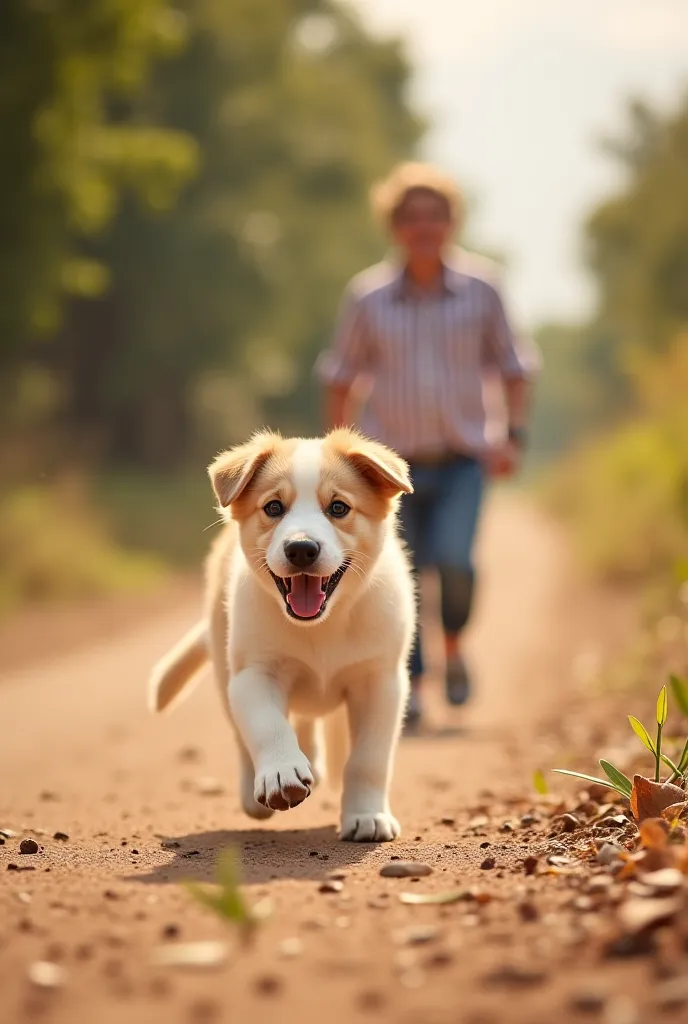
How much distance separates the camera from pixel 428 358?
7.03 m

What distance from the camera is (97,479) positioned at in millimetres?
23203

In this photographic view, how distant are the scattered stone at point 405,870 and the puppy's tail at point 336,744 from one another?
4.51 feet

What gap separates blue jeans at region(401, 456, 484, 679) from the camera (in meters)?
6.94

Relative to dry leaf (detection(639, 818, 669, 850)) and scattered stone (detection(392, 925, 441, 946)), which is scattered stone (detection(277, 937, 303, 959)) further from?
dry leaf (detection(639, 818, 669, 850))

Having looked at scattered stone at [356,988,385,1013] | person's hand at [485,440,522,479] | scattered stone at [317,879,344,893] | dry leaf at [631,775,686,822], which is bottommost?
scattered stone at [356,988,385,1013]

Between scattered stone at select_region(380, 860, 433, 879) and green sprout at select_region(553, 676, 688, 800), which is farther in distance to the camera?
green sprout at select_region(553, 676, 688, 800)

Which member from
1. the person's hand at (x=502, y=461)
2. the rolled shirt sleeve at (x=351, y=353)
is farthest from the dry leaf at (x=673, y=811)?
the rolled shirt sleeve at (x=351, y=353)

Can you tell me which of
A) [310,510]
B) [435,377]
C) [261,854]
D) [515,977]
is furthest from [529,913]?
[435,377]

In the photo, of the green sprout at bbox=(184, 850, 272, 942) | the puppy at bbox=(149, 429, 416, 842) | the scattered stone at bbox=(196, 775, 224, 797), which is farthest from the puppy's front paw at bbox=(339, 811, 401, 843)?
the scattered stone at bbox=(196, 775, 224, 797)

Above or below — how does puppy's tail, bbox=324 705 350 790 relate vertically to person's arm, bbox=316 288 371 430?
below

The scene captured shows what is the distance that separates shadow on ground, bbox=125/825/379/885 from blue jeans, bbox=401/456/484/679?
268 centimetres

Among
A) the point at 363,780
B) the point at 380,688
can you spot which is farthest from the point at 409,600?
the point at 363,780

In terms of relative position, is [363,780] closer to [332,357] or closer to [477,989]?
[477,989]

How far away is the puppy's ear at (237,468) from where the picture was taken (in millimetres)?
4113
